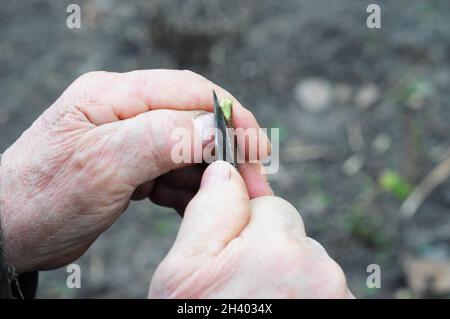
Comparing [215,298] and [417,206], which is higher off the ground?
[215,298]

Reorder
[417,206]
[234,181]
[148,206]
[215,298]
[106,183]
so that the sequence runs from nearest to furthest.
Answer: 1. [215,298]
2. [234,181]
3. [106,183]
4. [417,206]
5. [148,206]

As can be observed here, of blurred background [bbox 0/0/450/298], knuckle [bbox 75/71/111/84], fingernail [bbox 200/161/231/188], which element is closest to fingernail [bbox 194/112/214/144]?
fingernail [bbox 200/161/231/188]

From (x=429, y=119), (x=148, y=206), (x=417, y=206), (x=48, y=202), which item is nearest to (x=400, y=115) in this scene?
(x=429, y=119)

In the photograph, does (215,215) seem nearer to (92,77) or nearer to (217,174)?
(217,174)

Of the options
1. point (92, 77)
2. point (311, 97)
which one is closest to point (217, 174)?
point (92, 77)

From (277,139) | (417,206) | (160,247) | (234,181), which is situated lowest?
(160,247)

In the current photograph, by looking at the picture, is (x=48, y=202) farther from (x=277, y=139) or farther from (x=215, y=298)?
(x=277, y=139)

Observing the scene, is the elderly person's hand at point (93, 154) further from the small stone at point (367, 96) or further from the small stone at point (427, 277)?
the small stone at point (367, 96)

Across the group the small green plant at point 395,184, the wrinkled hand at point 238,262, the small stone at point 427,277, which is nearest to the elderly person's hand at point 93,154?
the wrinkled hand at point 238,262
